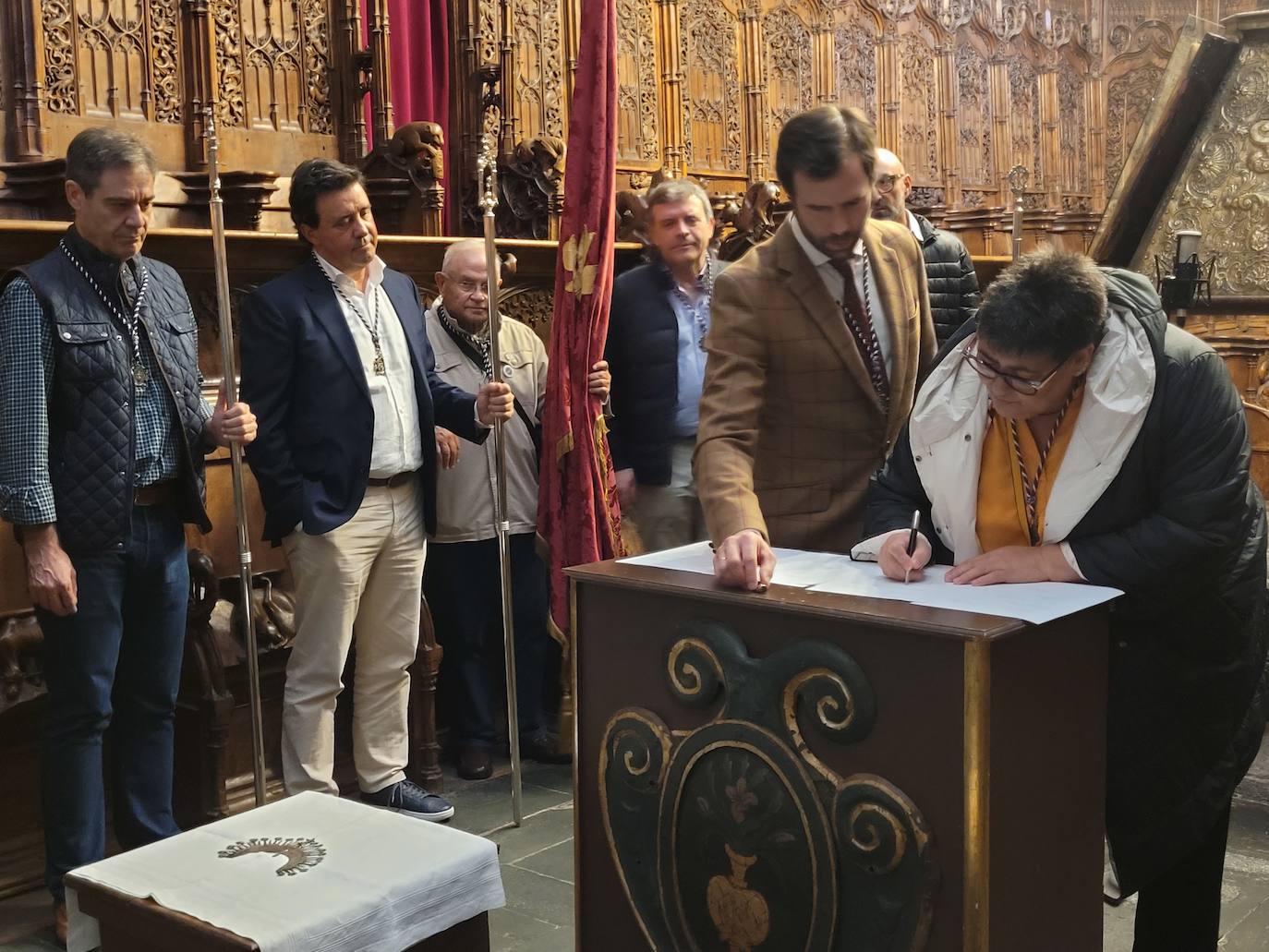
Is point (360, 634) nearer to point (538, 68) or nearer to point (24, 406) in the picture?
point (24, 406)

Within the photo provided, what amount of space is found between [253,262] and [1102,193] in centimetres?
997

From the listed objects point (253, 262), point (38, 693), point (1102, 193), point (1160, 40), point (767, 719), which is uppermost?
point (1160, 40)

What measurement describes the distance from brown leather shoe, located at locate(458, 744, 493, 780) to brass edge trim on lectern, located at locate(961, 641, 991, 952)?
2.36m

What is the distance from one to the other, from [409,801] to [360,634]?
0.43 metres

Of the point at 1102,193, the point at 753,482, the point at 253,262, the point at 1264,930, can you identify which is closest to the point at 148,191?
the point at 253,262

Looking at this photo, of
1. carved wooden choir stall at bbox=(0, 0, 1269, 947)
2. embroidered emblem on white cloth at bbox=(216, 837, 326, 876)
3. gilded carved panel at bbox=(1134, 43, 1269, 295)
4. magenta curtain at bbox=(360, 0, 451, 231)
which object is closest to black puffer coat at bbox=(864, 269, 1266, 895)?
carved wooden choir stall at bbox=(0, 0, 1269, 947)

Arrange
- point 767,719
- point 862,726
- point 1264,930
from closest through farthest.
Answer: point 862,726 < point 767,719 < point 1264,930

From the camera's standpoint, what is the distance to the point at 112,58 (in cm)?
476

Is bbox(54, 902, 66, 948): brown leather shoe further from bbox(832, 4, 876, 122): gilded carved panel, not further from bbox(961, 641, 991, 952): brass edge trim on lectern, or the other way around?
bbox(832, 4, 876, 122): gilded carved panel

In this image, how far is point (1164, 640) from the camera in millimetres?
1927

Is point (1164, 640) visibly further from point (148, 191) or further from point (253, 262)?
point (253, 262)

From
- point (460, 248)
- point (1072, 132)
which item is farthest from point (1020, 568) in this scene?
point (1072, 132)

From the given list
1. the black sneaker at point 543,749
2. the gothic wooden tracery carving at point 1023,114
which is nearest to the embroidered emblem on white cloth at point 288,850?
the black sneaker at point 543,749

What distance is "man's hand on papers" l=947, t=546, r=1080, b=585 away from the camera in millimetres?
1854
